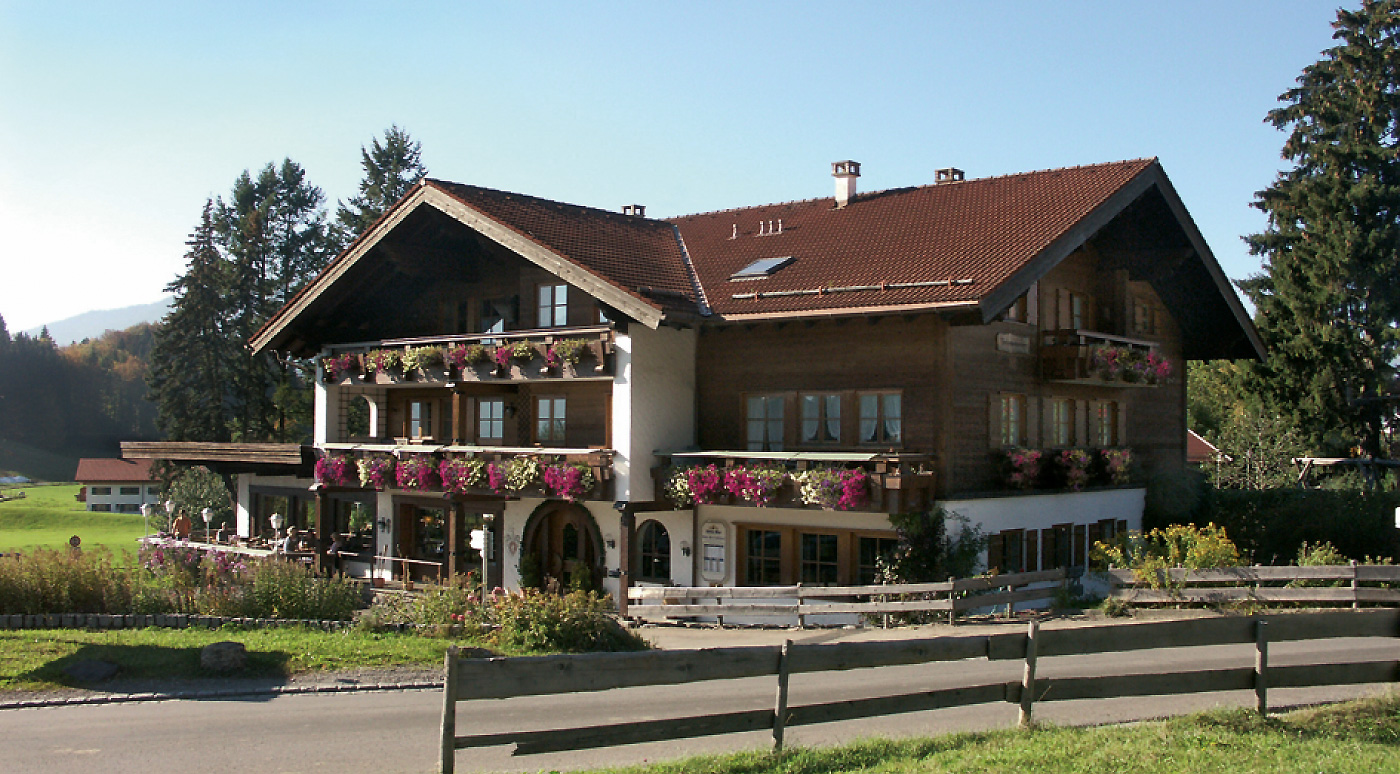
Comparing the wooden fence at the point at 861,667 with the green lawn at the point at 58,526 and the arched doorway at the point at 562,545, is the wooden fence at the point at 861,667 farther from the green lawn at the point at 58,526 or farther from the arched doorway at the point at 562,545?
the green lawn at the point at 58,526

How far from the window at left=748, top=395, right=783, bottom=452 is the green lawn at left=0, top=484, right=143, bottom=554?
28477mm

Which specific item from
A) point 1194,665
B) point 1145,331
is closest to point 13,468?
point 1145,331

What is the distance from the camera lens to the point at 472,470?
84.9 feet

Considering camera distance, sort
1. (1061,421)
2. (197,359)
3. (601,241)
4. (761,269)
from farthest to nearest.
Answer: (197,359)
(601,241)
(1061,421)
(761,269)

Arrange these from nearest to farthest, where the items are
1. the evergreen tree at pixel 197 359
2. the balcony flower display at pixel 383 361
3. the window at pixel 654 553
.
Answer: the window at pixel 654 553, the balcony flower display at pixel 383 361, the evergreen tree at pixel 197 359

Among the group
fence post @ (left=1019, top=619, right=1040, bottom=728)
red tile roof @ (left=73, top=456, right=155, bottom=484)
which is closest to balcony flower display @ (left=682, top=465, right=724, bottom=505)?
fence post @ (left=1019, top=619, right=1040, bottom=728)

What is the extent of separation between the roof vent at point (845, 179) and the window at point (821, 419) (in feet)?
21.9

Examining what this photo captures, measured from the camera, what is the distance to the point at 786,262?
25.9m

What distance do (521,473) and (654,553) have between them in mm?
3349

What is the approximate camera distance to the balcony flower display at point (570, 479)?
23.9 m

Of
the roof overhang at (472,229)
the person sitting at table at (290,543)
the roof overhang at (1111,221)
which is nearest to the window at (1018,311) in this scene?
the roof overhang at (1111,221)

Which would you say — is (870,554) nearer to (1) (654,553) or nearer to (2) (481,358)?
(1) (654,553)

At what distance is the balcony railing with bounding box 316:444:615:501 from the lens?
24.0 m

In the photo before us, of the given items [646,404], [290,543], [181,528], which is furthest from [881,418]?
[181,528]
